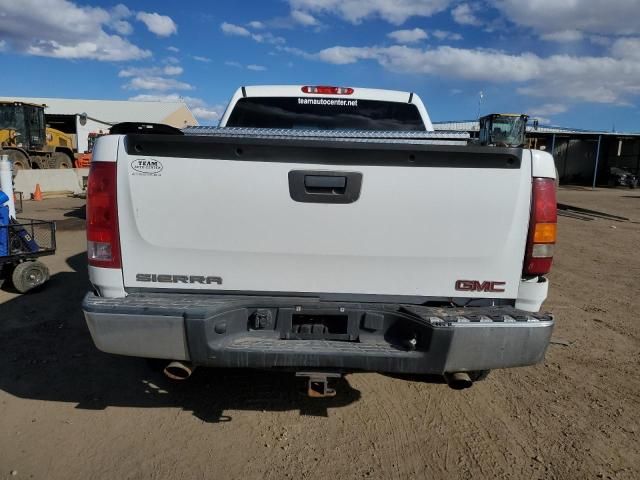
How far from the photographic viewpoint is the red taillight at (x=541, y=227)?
2639mm

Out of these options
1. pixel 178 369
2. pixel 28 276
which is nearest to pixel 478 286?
pixel 178 369

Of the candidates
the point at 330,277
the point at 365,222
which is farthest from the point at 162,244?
the point at 365,222

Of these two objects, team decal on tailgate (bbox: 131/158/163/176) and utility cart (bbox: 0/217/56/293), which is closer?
team decal on tailgate (bbox: 131/158/163/176)

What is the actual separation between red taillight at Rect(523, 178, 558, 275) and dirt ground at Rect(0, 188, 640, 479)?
120 centimetres

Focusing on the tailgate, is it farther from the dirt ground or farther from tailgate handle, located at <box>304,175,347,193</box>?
the dirt ground

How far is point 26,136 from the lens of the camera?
23.1m

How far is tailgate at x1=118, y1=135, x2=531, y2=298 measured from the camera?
2625mm

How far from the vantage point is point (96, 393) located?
3.63 meters

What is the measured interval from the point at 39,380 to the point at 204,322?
212cm

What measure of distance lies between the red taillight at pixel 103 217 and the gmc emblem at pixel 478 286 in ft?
6.22

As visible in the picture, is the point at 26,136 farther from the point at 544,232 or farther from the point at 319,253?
the point at 544,232

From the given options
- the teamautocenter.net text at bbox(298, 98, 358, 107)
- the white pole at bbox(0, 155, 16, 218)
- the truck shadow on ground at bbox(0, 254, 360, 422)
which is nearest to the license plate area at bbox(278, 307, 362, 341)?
the truck shadow on ground at bbox(0, 254, 360, 422)

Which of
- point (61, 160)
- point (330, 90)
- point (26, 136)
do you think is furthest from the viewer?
point (61, 160)

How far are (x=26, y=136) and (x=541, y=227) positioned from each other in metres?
25.7
